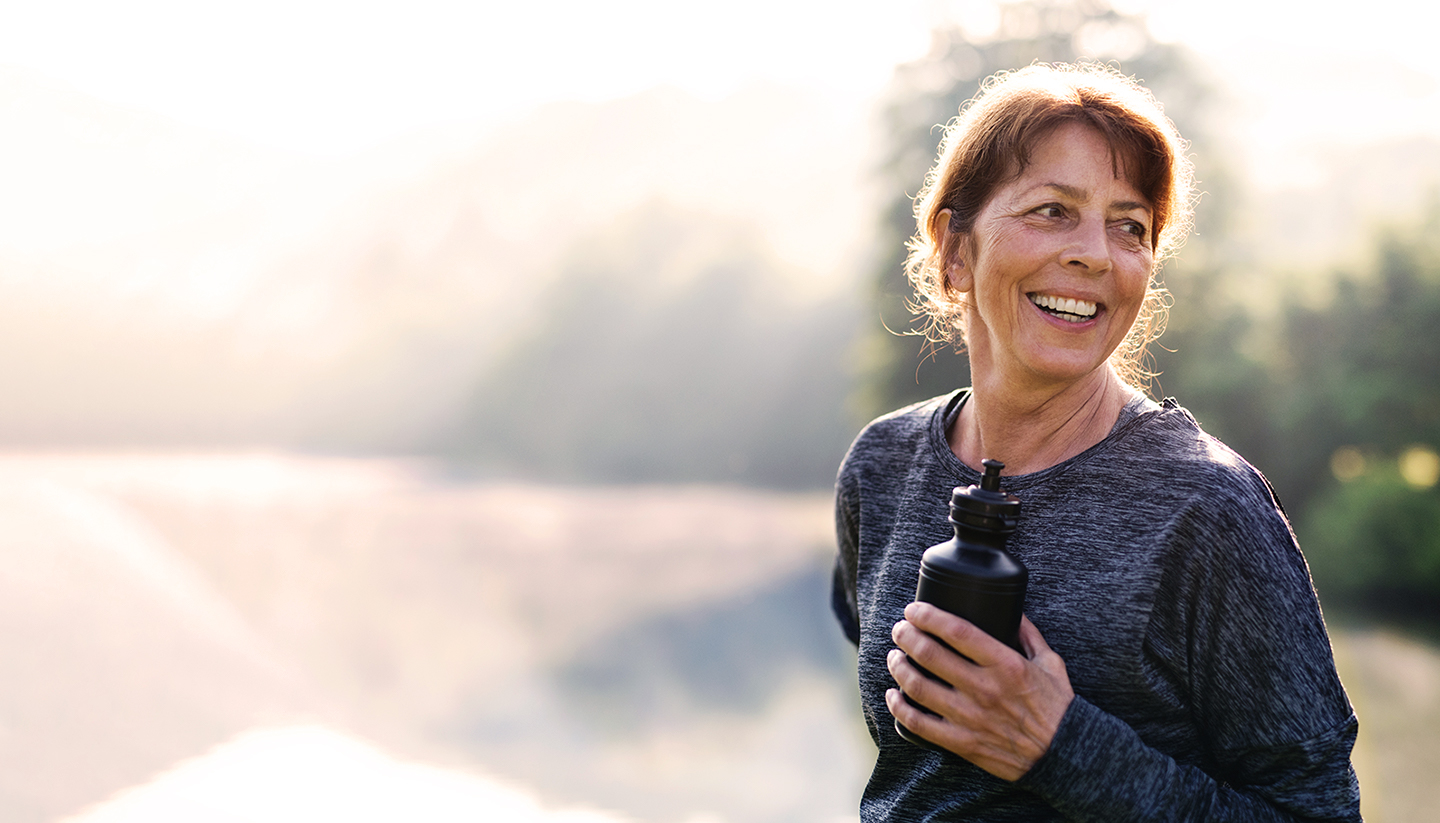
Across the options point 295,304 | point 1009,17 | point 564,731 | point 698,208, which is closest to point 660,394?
point 698,208

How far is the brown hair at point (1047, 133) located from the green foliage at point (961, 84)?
29.9 feet

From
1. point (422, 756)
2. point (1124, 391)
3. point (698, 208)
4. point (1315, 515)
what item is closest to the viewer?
point (1124, 391)

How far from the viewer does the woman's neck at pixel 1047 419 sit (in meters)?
1.17

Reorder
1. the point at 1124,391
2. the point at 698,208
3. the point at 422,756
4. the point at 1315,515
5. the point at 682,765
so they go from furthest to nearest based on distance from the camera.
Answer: the point at 698,208 < the point at 1315,515 < the point at 682,765 < the point at 422,756 < the point at 1124,391

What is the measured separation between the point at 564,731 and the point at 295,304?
9860 millimetres

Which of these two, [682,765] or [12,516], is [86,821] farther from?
[682,765]

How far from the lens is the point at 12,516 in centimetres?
514

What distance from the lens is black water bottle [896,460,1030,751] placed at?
0.93 m

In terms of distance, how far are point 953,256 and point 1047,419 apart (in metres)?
0.27

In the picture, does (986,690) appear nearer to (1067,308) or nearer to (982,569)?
(982,569)

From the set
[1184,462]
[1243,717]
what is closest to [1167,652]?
[1243,717]

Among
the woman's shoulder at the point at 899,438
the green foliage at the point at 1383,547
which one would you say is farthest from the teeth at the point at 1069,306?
the green foliage at the point at 1383,547

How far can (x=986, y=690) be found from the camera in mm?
942

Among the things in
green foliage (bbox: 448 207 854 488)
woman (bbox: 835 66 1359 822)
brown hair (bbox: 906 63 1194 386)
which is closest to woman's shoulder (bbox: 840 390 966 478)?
woman (bbox: 835 66 1359 822)
